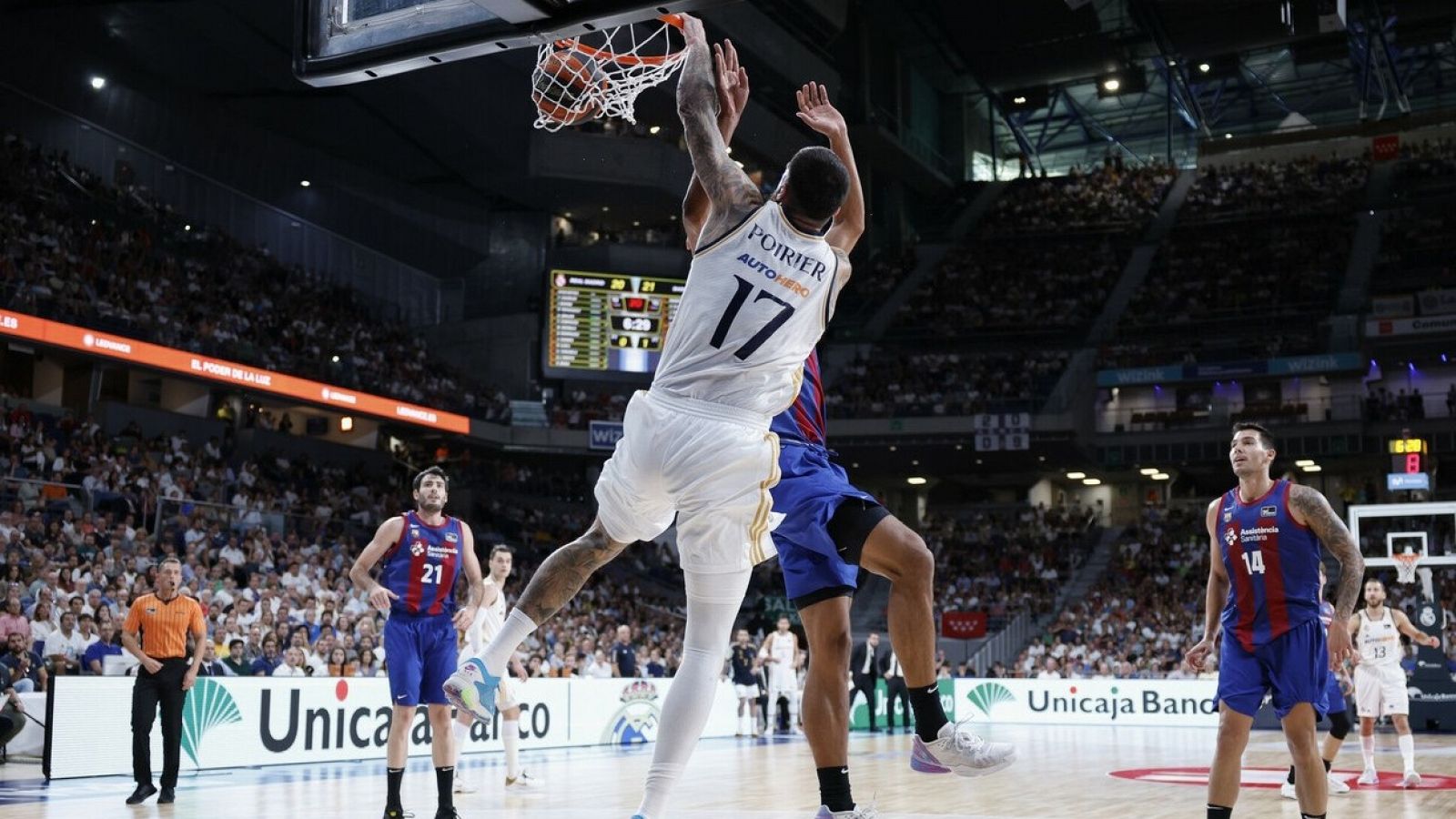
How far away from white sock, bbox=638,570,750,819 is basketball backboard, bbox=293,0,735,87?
2.43 m

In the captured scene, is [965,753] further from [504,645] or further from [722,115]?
[722,115]

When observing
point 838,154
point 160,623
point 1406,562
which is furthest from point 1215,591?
point 1406,562

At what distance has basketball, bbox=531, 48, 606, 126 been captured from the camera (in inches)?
323

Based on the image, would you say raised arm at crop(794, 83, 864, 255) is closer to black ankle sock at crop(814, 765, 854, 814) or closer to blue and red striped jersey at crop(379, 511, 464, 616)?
black ankle sock at crop(814, 765, 854, 814)

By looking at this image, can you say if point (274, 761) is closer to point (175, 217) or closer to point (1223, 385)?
point (175, 217)

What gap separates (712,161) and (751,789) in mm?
7645

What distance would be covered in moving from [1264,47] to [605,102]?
37129mm

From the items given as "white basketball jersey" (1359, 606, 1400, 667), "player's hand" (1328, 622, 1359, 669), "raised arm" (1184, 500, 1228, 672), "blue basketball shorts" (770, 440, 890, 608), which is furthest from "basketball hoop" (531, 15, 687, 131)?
"white basketball jersey" (1359, 606, 1400, 667)

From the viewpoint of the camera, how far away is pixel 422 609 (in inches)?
331

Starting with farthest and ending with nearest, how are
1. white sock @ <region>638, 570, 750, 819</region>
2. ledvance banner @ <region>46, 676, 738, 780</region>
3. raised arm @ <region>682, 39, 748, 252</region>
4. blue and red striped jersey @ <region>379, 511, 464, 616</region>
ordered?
ledvance banner @ <region>46, 676, 738, 780</region>
blue and red striped jersey @ <region>379, 511, 464, 616</region>
raised arm @ <region>682, 39, 748, 252</region>
white sock @ <region>638, 570, 750, 819</region>

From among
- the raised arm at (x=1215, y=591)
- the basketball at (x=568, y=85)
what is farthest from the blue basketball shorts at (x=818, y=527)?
the basketball at (x=568, y=85)

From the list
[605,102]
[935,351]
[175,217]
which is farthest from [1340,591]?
[935,351]

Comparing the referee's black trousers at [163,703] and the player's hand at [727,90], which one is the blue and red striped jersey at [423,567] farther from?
the player's hand at [727,90]

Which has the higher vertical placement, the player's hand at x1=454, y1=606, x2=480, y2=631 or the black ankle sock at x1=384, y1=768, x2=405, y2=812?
the player's hand at x1=454, y1=606, x2=480, y2=631
